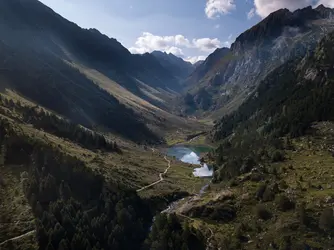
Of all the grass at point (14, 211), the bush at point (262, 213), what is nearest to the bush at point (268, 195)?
the bush at point (262, 213)

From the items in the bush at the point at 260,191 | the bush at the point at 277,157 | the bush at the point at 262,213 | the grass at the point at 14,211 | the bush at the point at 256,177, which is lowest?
the grass at the point at 14,211

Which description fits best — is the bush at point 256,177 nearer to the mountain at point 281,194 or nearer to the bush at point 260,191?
the mountain at point 281,194

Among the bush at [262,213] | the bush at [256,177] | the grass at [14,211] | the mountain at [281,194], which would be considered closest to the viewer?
the grass at [14,211]

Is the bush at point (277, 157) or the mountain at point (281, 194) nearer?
the mountain at point (281, 194)

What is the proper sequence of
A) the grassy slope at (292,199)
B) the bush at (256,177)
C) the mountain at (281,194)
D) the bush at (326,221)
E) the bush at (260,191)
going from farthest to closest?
the bush at (256,177) → the bush at (260,191) → the mountain at (281,194) → the grassy slope at (292,199) → the bush at (326,221)

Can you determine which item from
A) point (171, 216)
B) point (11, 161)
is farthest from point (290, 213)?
point (11, 161)

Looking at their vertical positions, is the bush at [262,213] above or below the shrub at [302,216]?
below

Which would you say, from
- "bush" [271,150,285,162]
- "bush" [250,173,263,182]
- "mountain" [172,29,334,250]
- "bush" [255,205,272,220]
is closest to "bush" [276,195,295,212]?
"mountain" [172,29,334,250]
